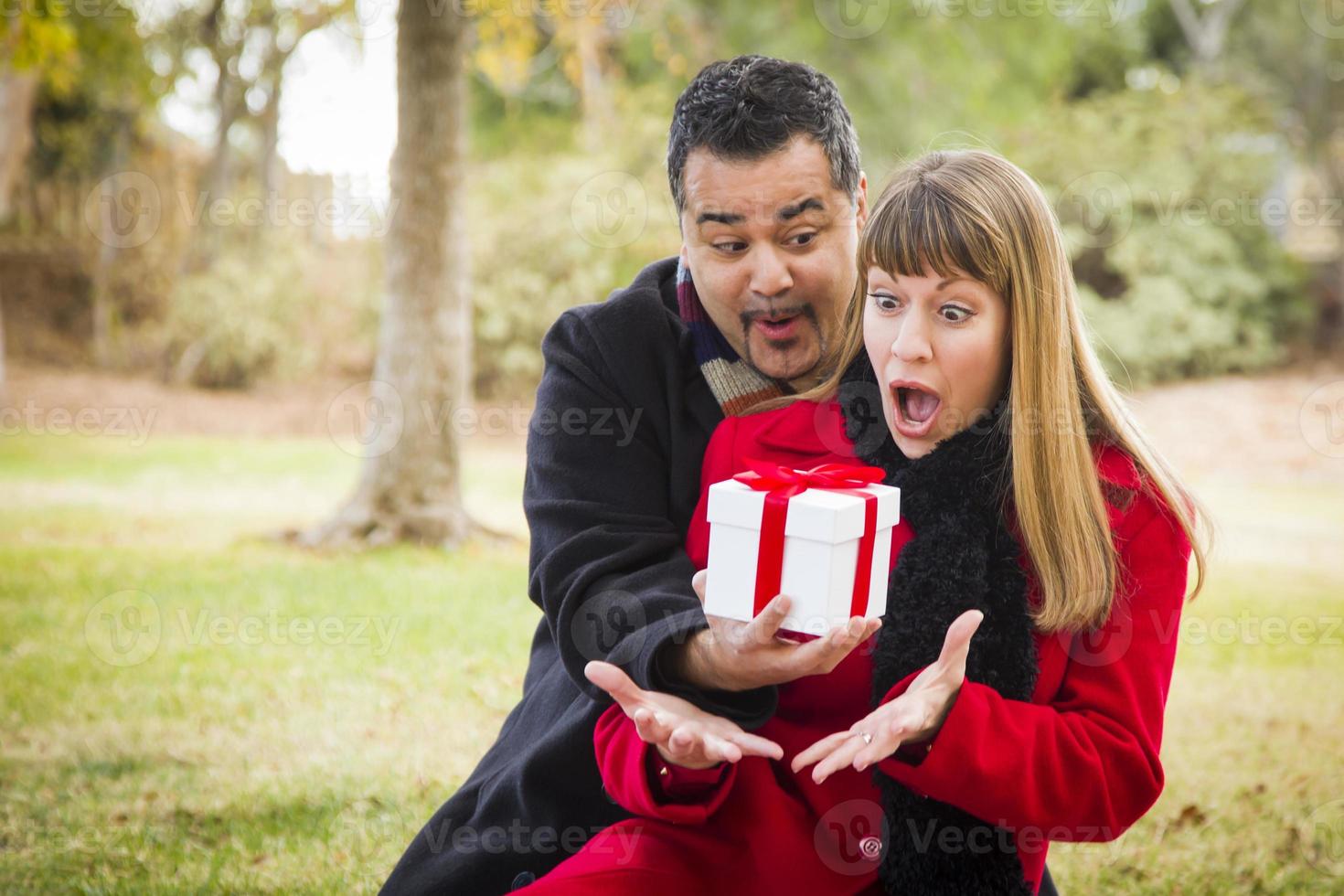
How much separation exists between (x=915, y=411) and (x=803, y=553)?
52cm

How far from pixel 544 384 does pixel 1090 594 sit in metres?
1.20

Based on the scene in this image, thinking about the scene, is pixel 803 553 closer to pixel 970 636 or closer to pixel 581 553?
pixel 970 636

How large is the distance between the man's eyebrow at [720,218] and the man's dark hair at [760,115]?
0.31ft

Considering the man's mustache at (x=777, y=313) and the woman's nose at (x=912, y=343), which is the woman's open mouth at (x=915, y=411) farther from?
the man's mustache at (x=777, y=313)

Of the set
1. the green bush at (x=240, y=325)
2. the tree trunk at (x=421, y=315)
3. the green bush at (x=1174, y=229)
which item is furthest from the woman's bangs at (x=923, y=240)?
the green bush at (x=1174, y=229)

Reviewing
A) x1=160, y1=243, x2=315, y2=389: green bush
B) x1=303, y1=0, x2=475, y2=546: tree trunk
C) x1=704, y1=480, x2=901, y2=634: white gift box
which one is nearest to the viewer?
x1=704, y1=480, x2=901, y2=634: white gift box

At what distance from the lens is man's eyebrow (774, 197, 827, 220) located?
8.41 ft

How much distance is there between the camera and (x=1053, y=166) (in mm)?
15289

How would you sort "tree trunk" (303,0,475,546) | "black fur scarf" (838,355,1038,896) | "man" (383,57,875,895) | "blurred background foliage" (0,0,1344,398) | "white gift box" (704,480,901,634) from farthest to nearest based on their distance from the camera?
"blurred background foliage" (0,0,1344,398), "tree trunk" (303,0,475,546), "man" (383,57,875,895), "black fur scarf" (838,355,1038,896), "white gift box" (704,480,901,634)

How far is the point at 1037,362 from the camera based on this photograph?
7.02ft

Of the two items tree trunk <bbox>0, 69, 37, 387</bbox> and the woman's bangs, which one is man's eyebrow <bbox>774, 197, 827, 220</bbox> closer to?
the woman's bangs

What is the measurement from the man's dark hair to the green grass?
126 cm

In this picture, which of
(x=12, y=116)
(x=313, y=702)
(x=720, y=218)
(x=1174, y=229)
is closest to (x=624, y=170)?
(x=12, y=116)

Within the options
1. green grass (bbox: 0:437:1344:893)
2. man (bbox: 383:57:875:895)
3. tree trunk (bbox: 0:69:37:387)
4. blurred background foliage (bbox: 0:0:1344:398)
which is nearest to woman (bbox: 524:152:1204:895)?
man (bbox: 383:57:875:895)
